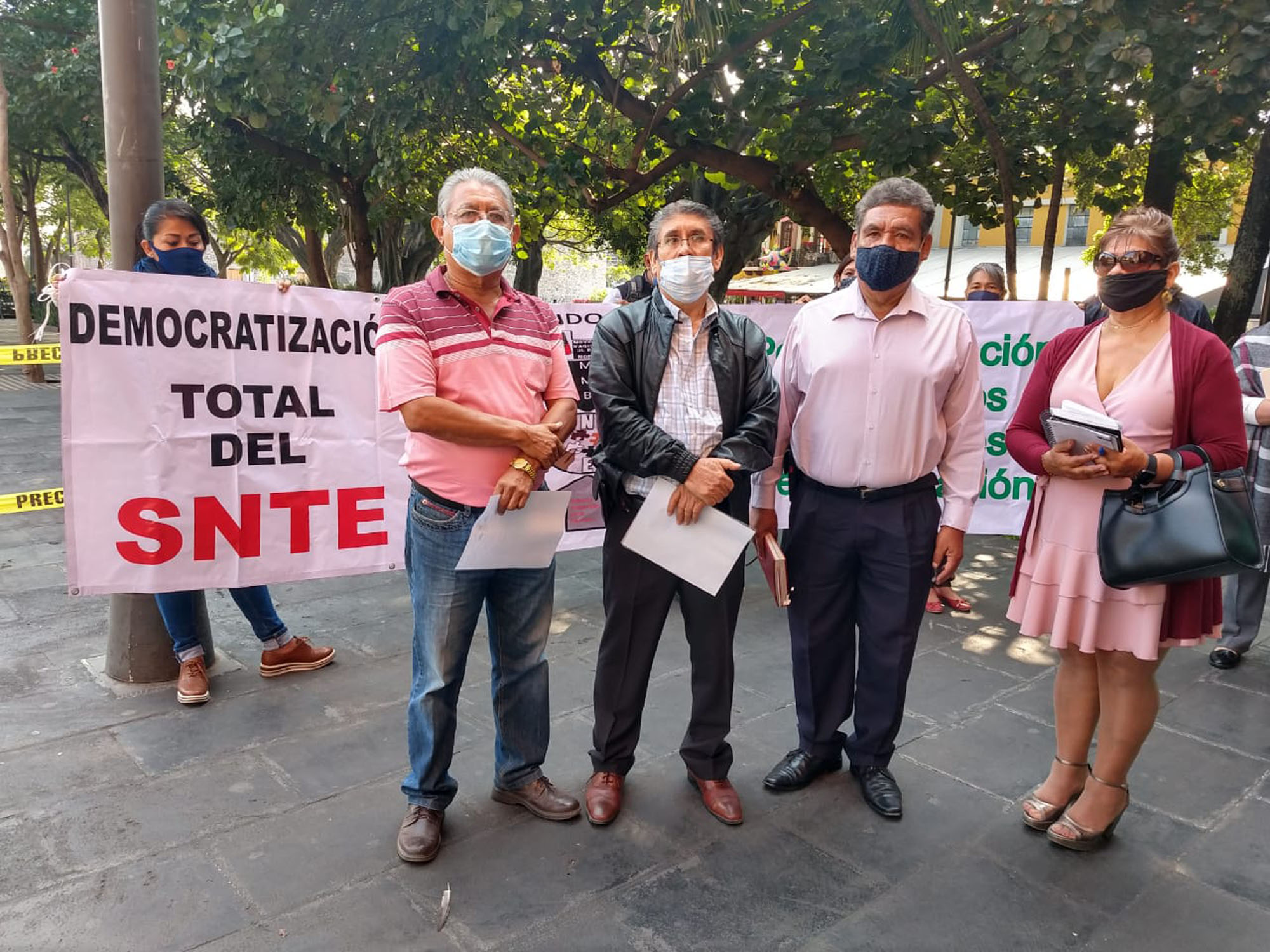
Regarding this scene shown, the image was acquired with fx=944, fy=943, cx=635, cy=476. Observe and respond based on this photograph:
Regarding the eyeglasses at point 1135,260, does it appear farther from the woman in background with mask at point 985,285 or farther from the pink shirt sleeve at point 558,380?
the woman in background with mask at point 985,285

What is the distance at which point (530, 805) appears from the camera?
9.93 ft

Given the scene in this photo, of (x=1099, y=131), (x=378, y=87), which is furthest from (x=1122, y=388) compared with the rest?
(x=378, y=87)

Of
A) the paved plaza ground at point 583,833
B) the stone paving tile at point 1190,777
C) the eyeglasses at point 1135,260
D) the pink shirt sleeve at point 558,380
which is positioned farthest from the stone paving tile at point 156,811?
the eyeglasses at point 1135,260

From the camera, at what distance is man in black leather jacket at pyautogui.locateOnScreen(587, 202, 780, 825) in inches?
112

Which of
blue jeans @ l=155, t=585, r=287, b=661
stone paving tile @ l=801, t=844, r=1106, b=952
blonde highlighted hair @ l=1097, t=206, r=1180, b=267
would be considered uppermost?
blonde highlighted hair @ l=1097, t=206, r=1180, b=267

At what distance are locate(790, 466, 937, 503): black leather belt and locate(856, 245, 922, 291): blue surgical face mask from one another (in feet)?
2.03

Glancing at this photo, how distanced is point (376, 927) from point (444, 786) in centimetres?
49

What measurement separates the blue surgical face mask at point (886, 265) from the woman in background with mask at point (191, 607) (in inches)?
92.4

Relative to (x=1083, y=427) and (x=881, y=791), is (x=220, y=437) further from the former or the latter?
(x=1083, y=427)

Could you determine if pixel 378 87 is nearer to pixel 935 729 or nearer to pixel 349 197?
pixel 349 197

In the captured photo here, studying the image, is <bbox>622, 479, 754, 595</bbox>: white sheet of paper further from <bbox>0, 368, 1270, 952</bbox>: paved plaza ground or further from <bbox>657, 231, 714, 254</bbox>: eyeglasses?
<bbox>0, 368, 1270, 952</bbox>: paved plaza ground

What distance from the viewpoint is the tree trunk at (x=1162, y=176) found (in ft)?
22.0

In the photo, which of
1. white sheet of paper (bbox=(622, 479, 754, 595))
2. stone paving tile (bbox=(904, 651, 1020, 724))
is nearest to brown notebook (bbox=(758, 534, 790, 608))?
white sheet of paper (bbox=(622, 479, 754, 595))

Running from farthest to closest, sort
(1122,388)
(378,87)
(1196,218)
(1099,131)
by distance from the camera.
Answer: (1196,218)
(378,87)
(1099,131)
(1122,388)
